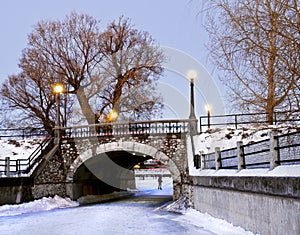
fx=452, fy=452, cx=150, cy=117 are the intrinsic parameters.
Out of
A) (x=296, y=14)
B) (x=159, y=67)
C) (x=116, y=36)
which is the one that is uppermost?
(x=116, y=36)

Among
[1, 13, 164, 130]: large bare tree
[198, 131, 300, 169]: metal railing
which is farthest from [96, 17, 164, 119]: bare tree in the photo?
[198, 131, 300, 169]: metal railing

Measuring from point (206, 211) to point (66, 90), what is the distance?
1904cm

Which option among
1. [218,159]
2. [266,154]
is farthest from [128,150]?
[266,154]

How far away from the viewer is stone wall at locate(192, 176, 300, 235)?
8.12m

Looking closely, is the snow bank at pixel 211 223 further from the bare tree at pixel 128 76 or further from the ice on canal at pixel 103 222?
the bare tree at pixel 128 76

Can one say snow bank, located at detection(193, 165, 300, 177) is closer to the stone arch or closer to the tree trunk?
the stone arch

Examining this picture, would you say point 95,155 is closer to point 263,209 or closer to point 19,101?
point 19,101

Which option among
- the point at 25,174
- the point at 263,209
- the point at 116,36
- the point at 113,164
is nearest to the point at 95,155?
the point at 25,174

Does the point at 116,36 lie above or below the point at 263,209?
above

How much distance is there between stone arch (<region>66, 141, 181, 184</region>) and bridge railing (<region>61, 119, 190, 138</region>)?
575 millimetres

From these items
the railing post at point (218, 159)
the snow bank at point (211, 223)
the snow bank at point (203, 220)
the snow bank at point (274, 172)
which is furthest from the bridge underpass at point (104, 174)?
the snow bank at point (274, 172)

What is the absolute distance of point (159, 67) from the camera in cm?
3197

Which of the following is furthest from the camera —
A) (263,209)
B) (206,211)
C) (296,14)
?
(206,211)

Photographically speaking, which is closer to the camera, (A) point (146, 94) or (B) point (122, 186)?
(A) point (146, 94)
